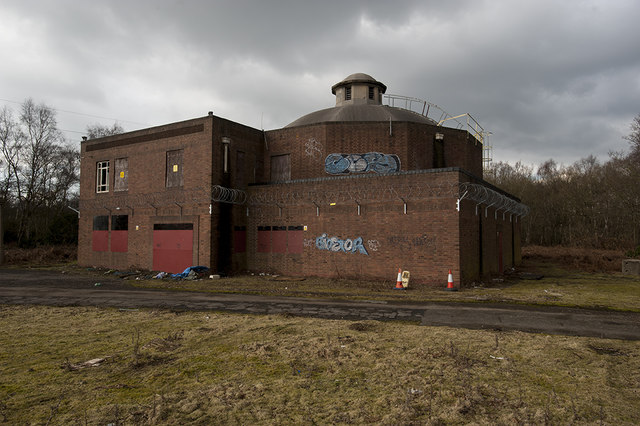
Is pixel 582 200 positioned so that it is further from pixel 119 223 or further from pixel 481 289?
pixel 119 223

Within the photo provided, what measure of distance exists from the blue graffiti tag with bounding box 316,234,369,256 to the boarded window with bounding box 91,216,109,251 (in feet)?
47.7

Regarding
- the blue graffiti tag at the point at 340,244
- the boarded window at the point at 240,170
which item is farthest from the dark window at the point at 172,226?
the blue graffiti tag at the point at 340,244

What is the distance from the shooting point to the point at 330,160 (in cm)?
2156

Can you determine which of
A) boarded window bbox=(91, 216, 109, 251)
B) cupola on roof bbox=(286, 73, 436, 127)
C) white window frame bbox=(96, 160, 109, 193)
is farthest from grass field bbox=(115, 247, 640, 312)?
cupola on roof bbox=(286, 73, 436, 127)

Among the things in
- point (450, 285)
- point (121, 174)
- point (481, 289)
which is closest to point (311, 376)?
point (450, 285)

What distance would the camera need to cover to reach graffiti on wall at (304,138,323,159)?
2175 cm

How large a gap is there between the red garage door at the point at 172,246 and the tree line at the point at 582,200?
3456 centimetres

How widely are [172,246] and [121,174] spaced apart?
6756 millimetres

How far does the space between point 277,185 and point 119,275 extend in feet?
31.9

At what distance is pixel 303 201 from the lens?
18.9 meters

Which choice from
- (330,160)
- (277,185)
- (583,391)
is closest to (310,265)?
(277,185)

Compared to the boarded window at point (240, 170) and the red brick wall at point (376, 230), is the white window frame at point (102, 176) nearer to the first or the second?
the boarded window at point (240, 170)

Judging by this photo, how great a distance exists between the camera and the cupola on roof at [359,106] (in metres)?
24.4

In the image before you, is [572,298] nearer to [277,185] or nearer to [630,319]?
[630,319]
